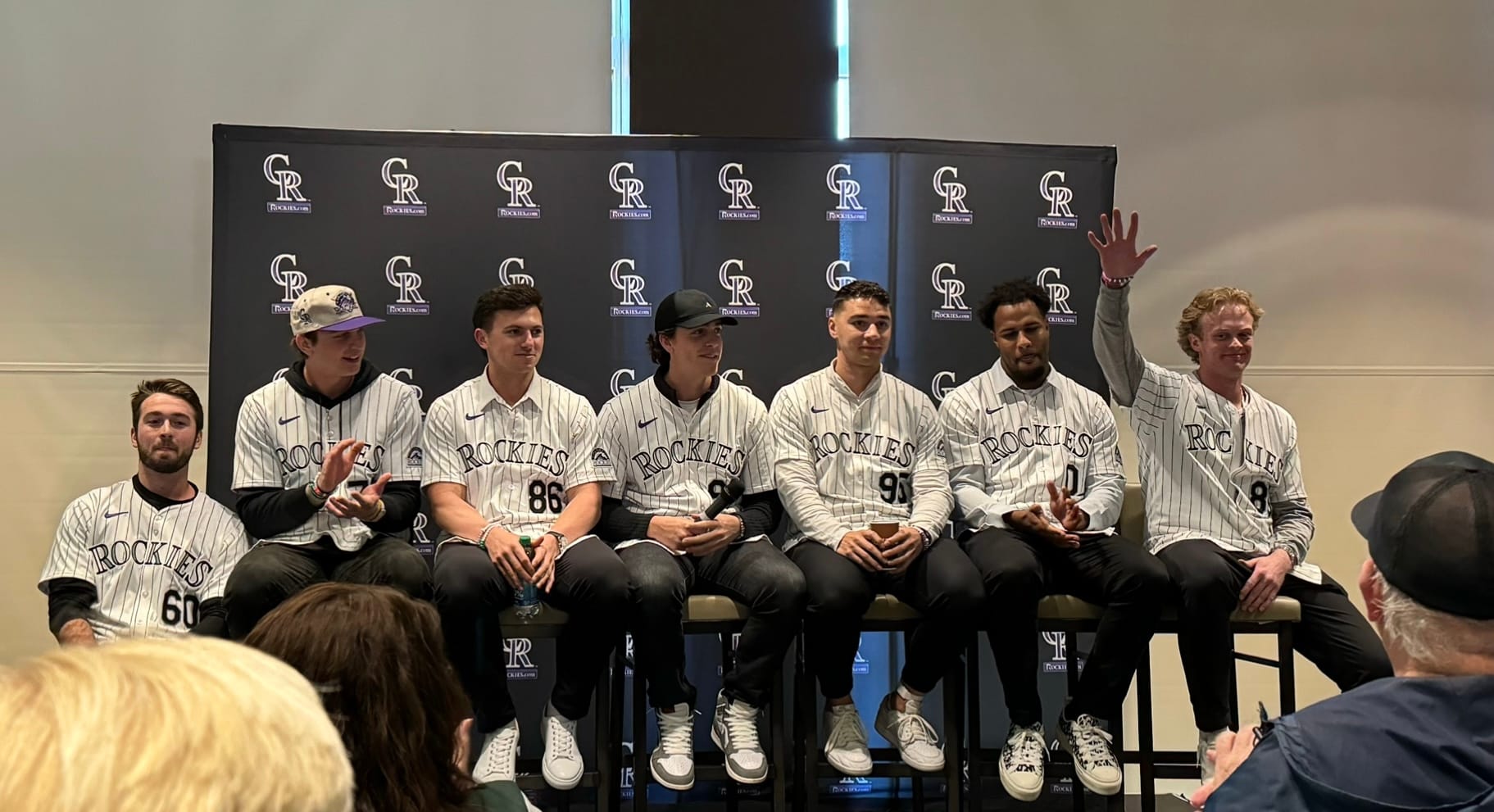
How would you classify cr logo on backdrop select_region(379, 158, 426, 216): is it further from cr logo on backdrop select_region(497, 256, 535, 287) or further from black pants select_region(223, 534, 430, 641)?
black pants select_region(223, 534, 430, 641)

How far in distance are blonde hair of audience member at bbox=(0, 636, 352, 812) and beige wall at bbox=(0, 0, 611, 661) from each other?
13.3 feet

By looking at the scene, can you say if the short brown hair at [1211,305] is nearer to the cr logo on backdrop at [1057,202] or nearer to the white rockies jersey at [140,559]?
the cr logo on backdrop at [1057,202]

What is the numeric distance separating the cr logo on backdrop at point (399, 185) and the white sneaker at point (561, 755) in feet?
6.22

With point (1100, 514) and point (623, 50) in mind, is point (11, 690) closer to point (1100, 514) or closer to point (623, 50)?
point (1100, 514)

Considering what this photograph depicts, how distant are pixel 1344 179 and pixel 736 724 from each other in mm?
3743

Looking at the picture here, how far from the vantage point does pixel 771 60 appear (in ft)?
13.8

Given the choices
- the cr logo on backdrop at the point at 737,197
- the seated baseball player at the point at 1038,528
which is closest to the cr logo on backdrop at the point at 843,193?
the cr logo on backdrop at the point at 737,197

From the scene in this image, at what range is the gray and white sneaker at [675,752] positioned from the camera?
2.85 metres

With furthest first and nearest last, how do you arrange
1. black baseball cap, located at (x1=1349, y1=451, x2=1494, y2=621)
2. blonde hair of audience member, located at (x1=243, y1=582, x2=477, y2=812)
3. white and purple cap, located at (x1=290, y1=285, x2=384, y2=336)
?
white and purple cap, located at (x1=290, y1=285, x2=384, y2=336) < black baseball cap, located at (x1=1349, y1=451, x2=1494, y2=621) < blonde hair of audience member, located at (x1=243, y1=582, x2=477, y2=812)

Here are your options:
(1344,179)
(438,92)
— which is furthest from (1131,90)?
(438,92)

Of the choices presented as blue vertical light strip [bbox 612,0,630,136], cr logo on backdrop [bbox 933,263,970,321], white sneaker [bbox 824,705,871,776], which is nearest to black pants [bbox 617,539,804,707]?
white sneaker [bbox 824,705,871,776]

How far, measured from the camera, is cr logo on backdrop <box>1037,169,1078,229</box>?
394cm

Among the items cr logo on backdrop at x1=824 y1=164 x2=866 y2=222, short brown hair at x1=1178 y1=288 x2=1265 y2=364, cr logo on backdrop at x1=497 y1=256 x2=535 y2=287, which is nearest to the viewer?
short brown hair at x1=1178 y1=288 x2=1265 y2=364

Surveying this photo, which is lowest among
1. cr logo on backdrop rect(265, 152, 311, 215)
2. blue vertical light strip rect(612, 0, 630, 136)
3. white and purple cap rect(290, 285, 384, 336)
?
white and purple cap rect(290, 285, 384, 336)
